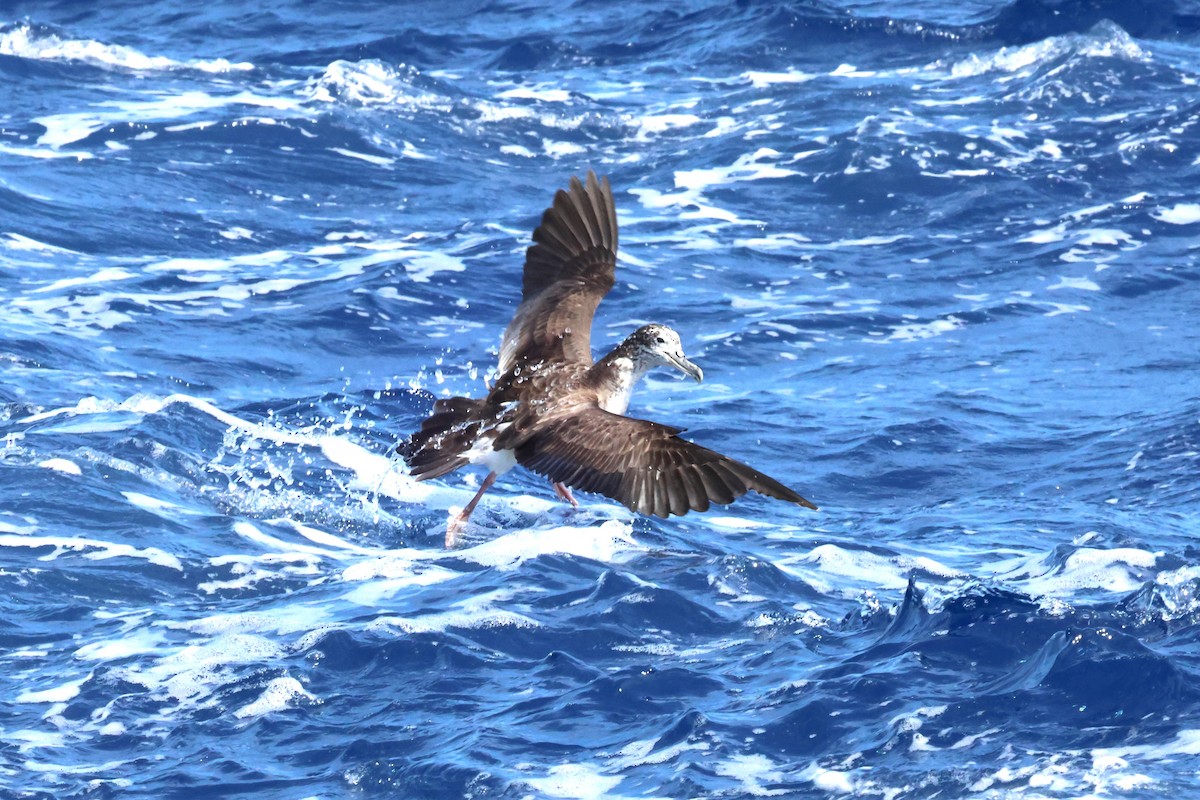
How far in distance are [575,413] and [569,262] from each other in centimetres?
207

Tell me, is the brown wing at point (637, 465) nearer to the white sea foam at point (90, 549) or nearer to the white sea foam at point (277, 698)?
the white sea foam at point (277, 698)

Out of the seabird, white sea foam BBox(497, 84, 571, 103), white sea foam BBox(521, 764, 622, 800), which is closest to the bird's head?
→ the seabird

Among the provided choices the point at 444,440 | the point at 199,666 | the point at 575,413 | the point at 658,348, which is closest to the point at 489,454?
the point at 444,440

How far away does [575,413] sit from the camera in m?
9.55

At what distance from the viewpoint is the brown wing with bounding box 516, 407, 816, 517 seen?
8.23 meters

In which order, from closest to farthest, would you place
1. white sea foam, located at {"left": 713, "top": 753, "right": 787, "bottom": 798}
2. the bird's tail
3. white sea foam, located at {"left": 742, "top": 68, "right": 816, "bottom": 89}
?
1. white sea foam, located at {"left": 713, "top": 753, "right": 787, "bottom": 798}
2. the bird's tail
3. white sea foam, located at {"left": 742, "top": 68, "right": 816, "bottom": 89}

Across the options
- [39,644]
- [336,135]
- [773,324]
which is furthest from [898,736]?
[336,135]

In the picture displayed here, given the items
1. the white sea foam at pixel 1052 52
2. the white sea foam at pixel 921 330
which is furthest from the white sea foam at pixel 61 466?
the white sea foam at pixel 1052 52

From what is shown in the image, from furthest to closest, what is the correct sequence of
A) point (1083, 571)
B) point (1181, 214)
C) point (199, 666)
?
point (1181, 214) → point (1083, 571) → point (199, 666)

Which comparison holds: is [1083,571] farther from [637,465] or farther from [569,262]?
[569,262]

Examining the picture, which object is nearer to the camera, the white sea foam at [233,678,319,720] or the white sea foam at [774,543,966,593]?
the white sea foam at [233,678,319,720]

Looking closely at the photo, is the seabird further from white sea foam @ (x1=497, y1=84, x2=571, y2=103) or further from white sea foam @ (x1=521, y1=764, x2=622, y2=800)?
white sea foam @ (x1=497, y1=84, x2=571, y2=103)

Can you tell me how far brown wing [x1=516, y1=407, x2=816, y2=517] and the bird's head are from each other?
2.98 ft

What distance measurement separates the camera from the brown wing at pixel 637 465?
8.23 meters
